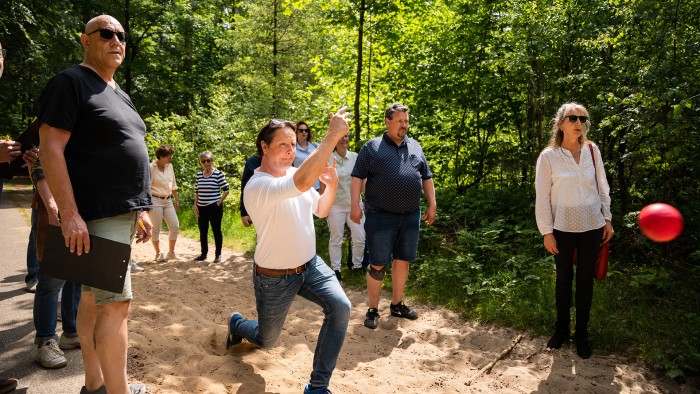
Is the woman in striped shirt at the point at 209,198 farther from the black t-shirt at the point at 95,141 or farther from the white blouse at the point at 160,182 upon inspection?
the black t-shirt at the point at 95,141

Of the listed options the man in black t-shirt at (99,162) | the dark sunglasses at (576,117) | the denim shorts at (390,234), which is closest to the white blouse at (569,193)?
the dark sunglasses at (576,117)

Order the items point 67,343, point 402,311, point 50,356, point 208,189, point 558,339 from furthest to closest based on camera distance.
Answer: point 208,189
point 402,311
point 558,339
point 67,343
point 50,356

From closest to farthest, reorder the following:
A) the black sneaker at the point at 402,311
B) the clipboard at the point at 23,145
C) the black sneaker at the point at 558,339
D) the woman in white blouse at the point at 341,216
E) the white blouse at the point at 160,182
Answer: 1. the clipboard at the point at 23,145
2. the black sneaker at the point at 558,339
3. the black sneaker at the point at 402,311
4. the woman in white blouse at the point at 341,216
5. the white blouse at the point at 160,182

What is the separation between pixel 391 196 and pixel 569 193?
1748mm

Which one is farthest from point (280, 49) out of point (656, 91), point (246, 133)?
point (656, 91)

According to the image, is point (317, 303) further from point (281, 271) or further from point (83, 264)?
point (83, 264)

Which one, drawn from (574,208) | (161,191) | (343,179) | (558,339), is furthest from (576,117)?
(161,191)

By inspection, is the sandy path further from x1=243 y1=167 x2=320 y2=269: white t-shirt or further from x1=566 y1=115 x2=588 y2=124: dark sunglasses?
x1=566 y1=115 x2=588 y2=124: dark sunglasses

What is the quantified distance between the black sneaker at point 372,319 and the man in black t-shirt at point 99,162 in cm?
290

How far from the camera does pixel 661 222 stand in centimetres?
345

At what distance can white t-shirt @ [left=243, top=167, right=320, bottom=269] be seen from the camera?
3.37m

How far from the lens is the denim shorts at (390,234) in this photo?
5398 millimetres

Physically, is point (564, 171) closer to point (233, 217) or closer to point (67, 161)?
point (67, 161)

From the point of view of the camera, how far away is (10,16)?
15102 mm
